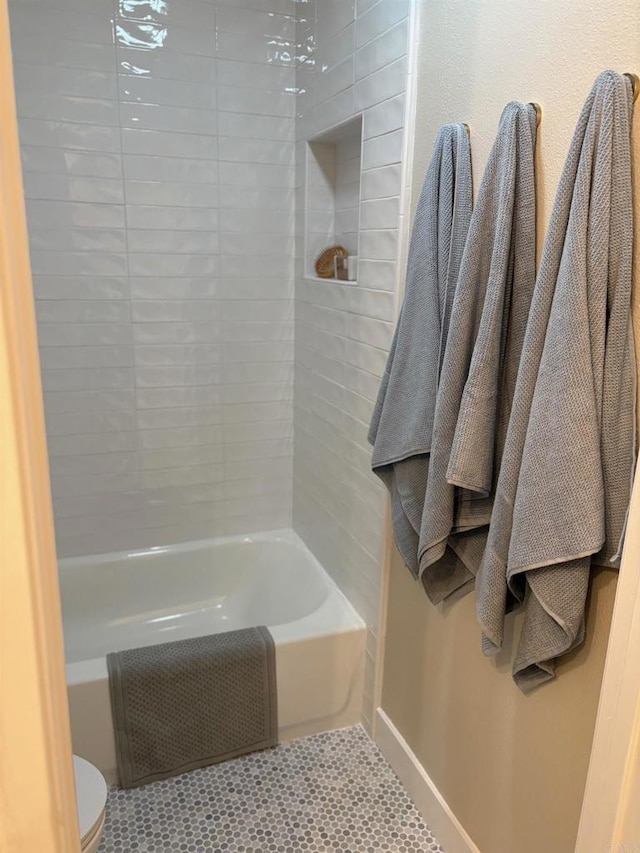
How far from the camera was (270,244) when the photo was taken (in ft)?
8.29

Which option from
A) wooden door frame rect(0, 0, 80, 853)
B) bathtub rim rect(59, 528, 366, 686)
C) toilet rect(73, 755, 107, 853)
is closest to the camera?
wooden door frame rect(0, 0, 80, 853)

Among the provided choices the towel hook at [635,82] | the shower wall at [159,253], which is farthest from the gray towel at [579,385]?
the shower wall at [159,253]

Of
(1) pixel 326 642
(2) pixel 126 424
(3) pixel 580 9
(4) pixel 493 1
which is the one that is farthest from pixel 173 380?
(3) pixel 580 9

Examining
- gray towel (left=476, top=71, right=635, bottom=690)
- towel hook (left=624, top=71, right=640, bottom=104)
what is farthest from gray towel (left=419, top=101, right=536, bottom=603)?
towel hook (left=624, top=71, right=640, bottom=104)

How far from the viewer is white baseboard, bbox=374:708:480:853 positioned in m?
1.73

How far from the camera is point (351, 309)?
2.07 meters

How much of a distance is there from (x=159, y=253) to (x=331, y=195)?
68cm

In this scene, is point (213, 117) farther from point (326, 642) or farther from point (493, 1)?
point (326, 642)

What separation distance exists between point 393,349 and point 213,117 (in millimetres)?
1278

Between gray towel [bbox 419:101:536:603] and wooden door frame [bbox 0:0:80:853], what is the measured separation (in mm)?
924

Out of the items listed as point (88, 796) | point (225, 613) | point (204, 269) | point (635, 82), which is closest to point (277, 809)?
point (88, 796)

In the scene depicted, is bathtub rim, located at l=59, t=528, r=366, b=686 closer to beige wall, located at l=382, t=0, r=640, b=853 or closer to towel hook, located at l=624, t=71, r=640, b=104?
beige wall, located at l=382, t=0, r=640, b=853

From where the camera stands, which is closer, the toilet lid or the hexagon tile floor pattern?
the toilet lid

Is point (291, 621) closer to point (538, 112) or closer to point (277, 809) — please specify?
point (277, 809)
